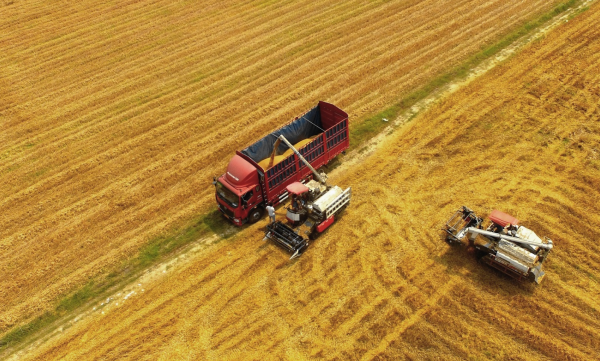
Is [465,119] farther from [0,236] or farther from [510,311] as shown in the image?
[0,236]

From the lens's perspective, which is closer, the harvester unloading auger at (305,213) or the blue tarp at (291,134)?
the harvester unloading auger at (305,213)

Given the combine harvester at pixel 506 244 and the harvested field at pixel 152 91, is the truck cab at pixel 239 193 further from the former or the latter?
the combine harvester at pixel 506 244

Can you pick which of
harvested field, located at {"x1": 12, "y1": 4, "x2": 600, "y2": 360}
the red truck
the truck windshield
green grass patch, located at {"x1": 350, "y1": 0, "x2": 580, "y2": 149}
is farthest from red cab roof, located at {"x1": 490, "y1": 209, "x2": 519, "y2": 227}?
the truck windshield

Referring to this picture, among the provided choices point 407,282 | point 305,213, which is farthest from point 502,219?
point 305,213

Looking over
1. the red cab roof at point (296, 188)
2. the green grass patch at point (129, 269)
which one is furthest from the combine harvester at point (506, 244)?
the green grass patch at point (129, 269)

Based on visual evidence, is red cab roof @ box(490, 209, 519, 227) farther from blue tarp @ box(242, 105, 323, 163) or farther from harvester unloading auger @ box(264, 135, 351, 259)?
blue tarp @ box(242, 105, 323, 163)

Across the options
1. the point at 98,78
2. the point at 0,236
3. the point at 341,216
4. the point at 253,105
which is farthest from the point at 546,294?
the point at 98,78
